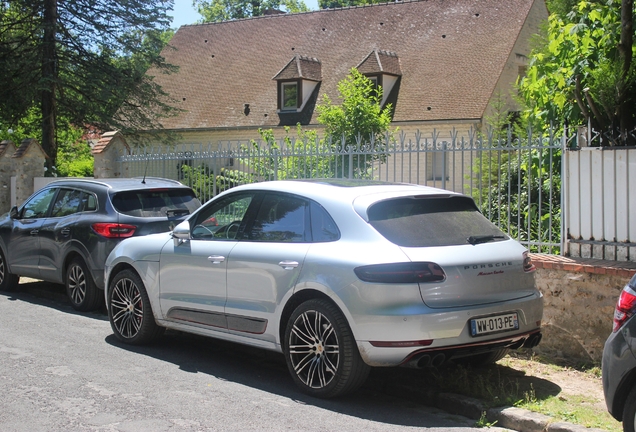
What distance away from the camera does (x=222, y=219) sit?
24.5ft

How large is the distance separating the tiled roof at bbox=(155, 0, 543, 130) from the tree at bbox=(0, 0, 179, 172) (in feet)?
12.1

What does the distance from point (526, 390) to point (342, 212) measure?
2.09 metres

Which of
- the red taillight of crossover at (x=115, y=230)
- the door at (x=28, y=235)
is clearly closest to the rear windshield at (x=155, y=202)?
the red taillight of crossover at (x=115, y=230)

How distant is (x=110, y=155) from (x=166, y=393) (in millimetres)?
9083

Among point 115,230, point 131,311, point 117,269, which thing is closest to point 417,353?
point 131,311

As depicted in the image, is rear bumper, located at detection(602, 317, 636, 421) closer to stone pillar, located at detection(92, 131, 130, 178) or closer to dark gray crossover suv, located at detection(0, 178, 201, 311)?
dark gray crossover suv, located at detection(0, 178, 201, 311)

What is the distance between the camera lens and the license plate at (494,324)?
5941 millimetres

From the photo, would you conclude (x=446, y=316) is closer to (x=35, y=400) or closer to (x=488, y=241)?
(x=488, y=241)

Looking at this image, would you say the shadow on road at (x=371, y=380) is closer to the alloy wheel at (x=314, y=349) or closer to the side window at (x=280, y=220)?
the alloy wheel at (x=314, y=349)

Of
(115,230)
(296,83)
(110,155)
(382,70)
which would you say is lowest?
(115,230)

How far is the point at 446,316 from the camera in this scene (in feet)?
19.0

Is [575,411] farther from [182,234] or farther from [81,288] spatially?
[81,288]

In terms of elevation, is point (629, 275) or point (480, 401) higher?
point (629, 275)

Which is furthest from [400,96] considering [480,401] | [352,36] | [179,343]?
[480,401]
